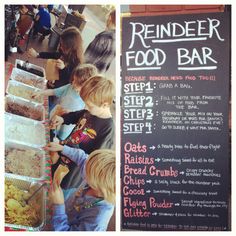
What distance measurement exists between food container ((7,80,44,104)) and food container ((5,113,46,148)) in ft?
0.58

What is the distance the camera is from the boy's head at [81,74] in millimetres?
3348

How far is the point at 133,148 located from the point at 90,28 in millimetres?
1060

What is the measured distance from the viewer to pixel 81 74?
132 inches

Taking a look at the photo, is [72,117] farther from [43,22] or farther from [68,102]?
[43,22]

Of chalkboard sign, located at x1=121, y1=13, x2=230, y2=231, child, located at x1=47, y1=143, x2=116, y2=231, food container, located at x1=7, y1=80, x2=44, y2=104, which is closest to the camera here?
chalkboard sign, located at x1=121, y1=13, x2=230, y2=231

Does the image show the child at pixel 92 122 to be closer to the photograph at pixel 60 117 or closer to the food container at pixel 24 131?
the photograph at pixel 60 117

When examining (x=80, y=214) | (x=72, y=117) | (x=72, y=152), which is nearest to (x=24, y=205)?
(x=80, y=214)

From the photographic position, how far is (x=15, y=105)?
3393 mm

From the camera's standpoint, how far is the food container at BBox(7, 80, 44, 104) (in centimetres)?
340

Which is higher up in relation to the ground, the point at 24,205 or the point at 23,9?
the point at 23,9

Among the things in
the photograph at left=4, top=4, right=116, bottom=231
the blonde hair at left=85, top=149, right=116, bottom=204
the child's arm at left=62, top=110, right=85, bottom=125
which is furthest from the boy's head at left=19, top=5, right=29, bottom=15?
the blonde hair at left=85, top=149, right=116, bottom=204

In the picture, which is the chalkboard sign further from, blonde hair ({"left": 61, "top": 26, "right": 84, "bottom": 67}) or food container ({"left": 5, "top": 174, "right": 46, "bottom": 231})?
food container ({"left": 5, "top": 174, "right": 46, "bottom": 231})

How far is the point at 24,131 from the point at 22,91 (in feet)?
1.12

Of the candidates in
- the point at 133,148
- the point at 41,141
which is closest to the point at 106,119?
the point at 133,148
